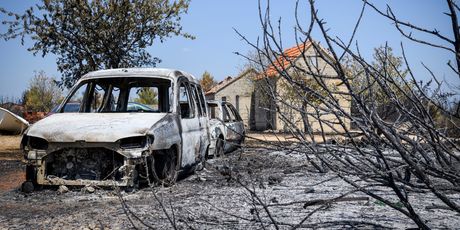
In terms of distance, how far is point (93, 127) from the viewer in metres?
5.20

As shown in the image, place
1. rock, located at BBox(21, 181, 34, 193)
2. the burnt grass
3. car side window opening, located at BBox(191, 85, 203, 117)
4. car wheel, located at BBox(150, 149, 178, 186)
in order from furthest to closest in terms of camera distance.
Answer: car side window opening, located at BBox(191, 85, 203, 117) → car wheel, located at BBox(150, 149, 178, 186) → rock, located at BBox(21, 181, 34, 193) → the burnt grass

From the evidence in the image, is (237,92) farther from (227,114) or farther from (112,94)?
(112,94)

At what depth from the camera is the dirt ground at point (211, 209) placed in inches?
137

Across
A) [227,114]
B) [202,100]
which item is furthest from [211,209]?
[227,114]

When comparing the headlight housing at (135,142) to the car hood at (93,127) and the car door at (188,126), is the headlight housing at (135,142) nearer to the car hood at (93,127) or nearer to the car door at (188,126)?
the car hood at (93,127)

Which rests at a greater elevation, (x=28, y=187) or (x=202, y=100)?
(x=202, y=100)

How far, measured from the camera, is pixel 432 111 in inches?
122

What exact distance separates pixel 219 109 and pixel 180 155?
14.4 ft

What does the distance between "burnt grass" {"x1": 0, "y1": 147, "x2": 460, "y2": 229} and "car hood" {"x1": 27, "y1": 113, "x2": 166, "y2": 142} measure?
0.66m

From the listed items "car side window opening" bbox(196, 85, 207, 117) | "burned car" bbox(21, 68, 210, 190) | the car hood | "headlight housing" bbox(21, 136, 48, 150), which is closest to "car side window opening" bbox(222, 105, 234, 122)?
"car side window opening" bbox(196, 85, 207, 117)

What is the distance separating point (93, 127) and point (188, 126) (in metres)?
1.62

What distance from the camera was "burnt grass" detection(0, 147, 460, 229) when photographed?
11.4 ft

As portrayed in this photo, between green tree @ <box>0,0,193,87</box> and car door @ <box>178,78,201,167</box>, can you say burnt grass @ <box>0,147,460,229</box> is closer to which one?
car door @ <box>178,78,201,167</box>

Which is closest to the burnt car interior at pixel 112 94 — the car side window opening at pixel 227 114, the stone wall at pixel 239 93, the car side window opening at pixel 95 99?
the car side window opening at pixel 95 99
